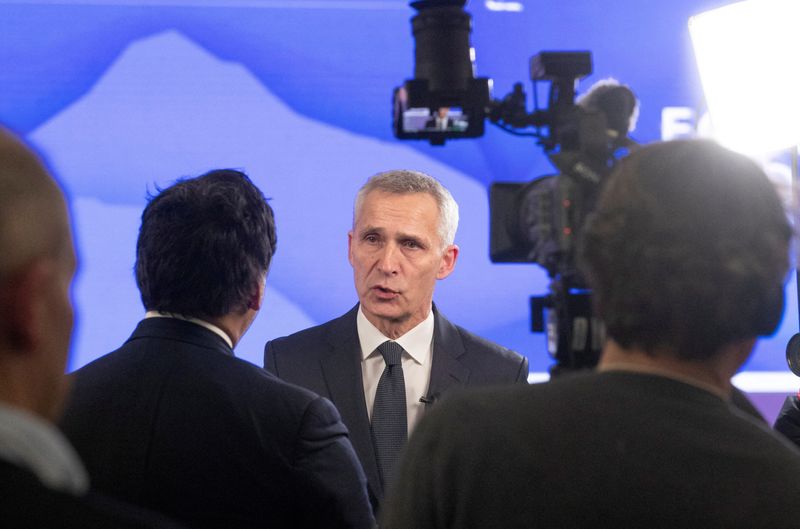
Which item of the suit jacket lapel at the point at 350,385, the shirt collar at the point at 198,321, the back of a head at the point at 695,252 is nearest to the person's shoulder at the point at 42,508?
the back of a head at the point at 695,252

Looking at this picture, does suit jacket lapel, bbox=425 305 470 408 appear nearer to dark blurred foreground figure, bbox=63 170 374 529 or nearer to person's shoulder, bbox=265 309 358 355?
person's shoulder, bbox=265 309 358 355

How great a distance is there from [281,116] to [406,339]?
1.77 metres

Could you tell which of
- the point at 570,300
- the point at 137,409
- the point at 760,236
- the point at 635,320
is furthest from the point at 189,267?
the point at 760,236

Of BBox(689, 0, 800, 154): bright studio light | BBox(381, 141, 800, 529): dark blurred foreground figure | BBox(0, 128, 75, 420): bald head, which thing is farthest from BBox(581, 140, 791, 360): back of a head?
BBox(689, 0, 800, 154): bright studio light

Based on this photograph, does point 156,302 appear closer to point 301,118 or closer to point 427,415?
point 427,415

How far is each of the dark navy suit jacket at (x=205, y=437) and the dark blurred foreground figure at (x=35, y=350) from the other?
2.62ft

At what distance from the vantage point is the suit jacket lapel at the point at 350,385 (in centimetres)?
246

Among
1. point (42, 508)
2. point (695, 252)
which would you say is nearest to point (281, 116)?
point (695, 252)

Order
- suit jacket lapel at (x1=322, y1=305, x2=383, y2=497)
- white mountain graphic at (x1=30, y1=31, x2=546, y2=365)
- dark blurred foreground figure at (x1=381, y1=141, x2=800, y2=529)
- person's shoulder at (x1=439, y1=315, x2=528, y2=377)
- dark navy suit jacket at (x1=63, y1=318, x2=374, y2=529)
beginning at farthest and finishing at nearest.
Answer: white mountain graphic at (x1=30, y1=31, x2=546, y2=365)
person's shoulder at (x1=439, y1=315, x2=528, y2=377)
suit jacket lapel at (x1=322, y1=305, x2=383, y2=497)
dark navy suit jacket at (x1=63, y1=318, x2=374, y2=529)
dark blurred foreground figure at (x1=381, y1=141, x2=800, y2=529)

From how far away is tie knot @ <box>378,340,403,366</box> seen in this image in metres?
2.61

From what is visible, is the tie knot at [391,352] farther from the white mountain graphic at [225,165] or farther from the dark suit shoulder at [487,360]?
the white mountain graphic at [225,165]

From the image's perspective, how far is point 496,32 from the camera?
416cm

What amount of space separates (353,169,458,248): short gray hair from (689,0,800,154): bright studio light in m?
0.86

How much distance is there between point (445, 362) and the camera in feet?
8.67
